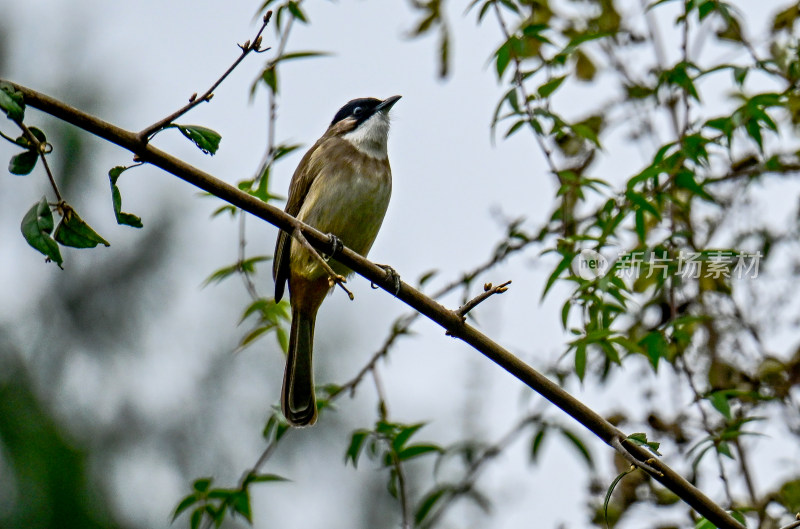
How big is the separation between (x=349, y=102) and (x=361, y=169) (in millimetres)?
922

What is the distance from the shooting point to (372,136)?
4.64 m

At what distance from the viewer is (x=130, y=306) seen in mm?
11156

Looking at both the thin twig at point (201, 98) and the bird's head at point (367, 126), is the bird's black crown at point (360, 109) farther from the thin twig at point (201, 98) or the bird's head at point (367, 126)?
the thin twig at point (201, 98)

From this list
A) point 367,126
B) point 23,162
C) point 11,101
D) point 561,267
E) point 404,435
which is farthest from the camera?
point 367,126

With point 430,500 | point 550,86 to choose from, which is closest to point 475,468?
point 430,500

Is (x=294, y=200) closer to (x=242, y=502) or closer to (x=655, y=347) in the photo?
(x=242, y=502)

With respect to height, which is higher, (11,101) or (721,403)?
(11,101)

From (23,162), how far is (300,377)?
2.26 metres

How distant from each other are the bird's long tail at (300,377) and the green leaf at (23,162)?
5.90 ft

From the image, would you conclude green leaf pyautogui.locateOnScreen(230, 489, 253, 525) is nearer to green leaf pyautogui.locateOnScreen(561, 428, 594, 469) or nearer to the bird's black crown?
green leaf pyautogui.locateOnScreen(561, 428, 594, 469)

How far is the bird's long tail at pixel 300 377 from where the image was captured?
3734 millimetres

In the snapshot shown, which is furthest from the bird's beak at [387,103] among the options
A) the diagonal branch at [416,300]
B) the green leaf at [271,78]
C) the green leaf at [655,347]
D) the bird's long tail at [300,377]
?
the diagonal branch at [416,300]

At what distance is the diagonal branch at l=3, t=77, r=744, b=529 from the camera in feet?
6.10

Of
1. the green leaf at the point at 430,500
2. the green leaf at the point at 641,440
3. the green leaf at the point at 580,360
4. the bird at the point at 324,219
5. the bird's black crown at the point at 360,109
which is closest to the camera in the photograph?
the green leaf at the point at 641,440
